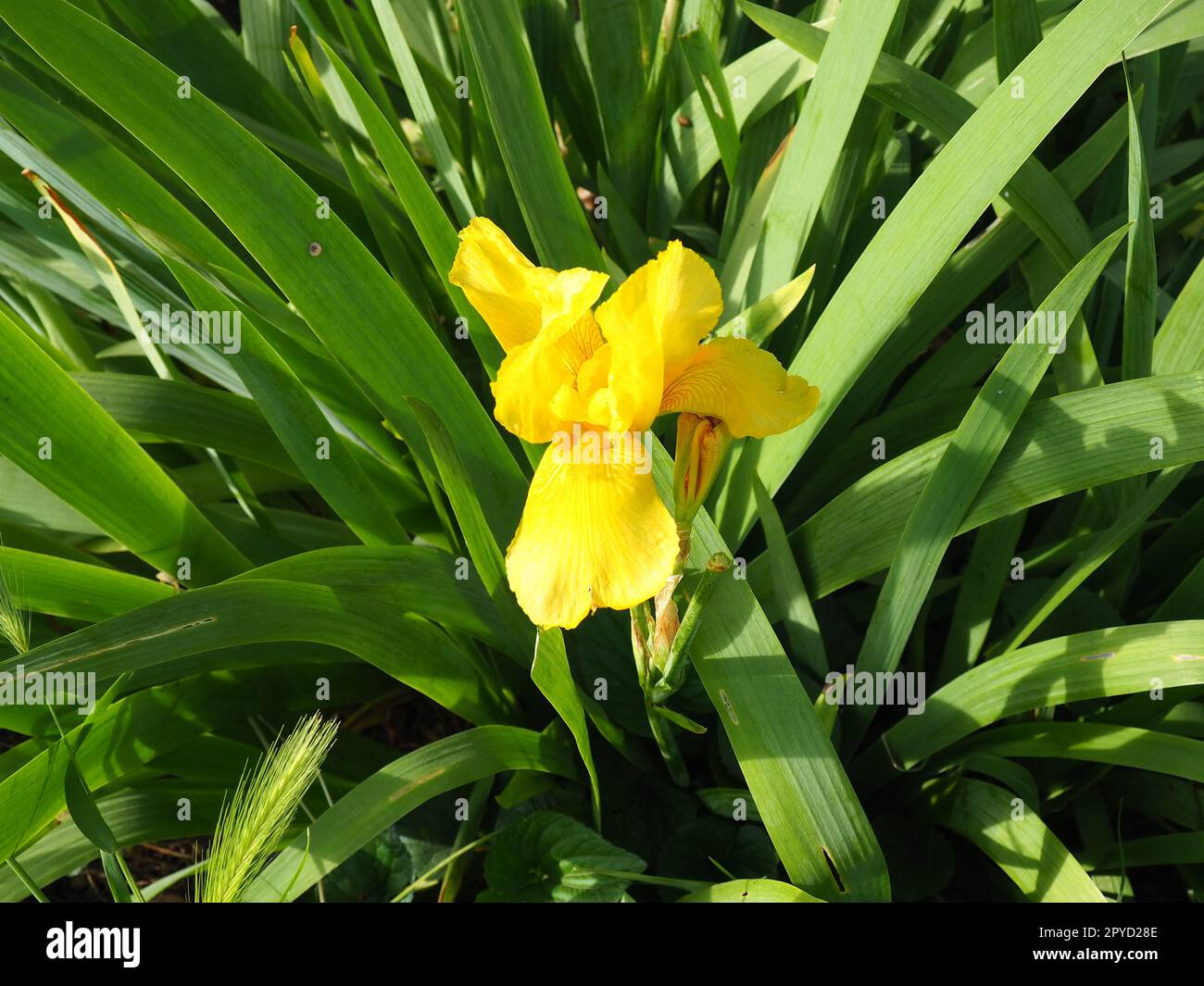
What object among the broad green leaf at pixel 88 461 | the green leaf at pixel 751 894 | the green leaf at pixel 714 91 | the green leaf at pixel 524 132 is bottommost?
the green leaf at pixel 751 894

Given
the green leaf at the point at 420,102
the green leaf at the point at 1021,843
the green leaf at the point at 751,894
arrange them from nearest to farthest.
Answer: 1. the green leaf at the point at 751,894
2. the green leaf at the point at 1021,843
3. the green leaf at the point at 420,102

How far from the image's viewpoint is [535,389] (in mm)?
765

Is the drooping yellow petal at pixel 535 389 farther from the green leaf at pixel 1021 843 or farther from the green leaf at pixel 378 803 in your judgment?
the green leaf at pixel 1021 843

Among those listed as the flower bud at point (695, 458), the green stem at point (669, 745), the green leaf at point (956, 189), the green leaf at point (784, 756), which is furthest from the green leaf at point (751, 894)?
the green leaf at point (956, 189)

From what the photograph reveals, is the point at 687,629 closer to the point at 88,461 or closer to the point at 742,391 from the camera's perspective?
the point at 742,391

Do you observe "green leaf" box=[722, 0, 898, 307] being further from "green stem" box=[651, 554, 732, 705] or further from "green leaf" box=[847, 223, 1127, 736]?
"green stem" box=[651, 554, 732, 705]

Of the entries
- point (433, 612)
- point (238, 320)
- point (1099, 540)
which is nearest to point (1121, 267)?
point (1099, 540)

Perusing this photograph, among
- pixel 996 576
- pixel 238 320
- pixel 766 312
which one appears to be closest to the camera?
pixel 766 312

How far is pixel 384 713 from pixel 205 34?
3.88 ft

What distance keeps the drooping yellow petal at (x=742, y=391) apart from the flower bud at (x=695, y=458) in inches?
0.7

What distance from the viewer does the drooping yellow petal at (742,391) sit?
809mm

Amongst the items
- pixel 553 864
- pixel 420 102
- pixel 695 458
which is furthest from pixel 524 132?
pixel 553 864
